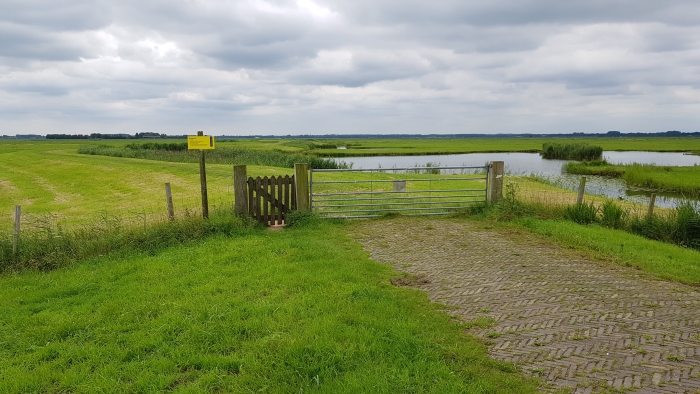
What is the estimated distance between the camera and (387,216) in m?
12.9

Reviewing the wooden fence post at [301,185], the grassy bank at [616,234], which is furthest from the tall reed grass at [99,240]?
the grassy bank at [616,234]

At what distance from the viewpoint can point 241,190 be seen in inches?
435

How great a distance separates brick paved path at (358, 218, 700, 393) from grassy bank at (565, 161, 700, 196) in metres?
24.1

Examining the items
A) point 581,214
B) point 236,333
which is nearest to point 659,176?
point 581,214

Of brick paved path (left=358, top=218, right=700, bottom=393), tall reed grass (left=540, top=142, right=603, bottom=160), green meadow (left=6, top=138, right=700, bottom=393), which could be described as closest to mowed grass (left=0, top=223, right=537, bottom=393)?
green meadow (left=6, top=138, right=700, bottom=393)

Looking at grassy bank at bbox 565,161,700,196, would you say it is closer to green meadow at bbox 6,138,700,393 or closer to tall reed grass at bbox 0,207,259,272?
green meadow at bbox 6,138,700,393

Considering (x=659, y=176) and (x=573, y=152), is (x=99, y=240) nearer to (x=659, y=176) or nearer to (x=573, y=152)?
(x=659, y=176)

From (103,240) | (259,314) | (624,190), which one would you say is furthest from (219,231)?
(624,190)

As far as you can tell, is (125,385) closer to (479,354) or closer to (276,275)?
(276,275)

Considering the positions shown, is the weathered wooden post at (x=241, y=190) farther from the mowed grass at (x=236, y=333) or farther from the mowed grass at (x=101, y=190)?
the mowed grass at (x=236, y=333)

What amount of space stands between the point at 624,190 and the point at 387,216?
2280 centimetres

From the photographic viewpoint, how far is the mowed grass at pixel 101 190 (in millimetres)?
17172

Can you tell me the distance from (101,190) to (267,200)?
686 inches

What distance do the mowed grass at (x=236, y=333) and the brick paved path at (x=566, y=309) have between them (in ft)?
1.69
